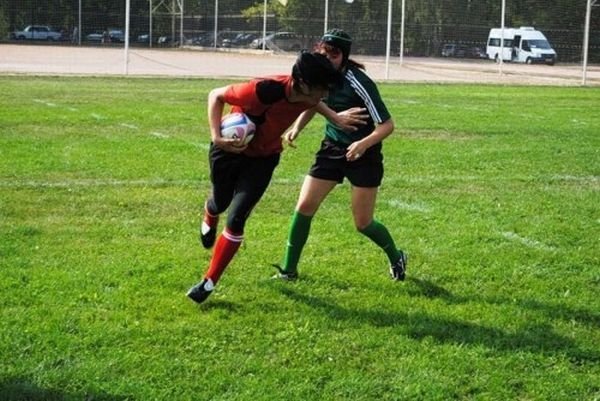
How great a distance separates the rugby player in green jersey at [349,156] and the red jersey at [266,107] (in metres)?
0.23

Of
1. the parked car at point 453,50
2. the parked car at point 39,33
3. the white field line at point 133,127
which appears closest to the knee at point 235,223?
the white field line at point 133,127

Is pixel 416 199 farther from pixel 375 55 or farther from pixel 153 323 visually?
pixel 375 55

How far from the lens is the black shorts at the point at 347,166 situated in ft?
19.3

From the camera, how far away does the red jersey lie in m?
5.29

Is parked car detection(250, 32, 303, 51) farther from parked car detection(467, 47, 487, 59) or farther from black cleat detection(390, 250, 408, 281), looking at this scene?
black cleat detection(390, 250, 408, 281)

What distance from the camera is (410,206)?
341 inches

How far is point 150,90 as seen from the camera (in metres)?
22.9

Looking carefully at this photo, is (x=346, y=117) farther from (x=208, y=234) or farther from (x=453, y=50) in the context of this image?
(x=453, y=50)

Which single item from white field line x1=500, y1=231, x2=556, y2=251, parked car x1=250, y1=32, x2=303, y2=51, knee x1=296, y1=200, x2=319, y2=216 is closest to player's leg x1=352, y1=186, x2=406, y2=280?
knee x1=296, y1=200, x2=319, y2=216

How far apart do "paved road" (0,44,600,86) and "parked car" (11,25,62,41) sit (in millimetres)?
389

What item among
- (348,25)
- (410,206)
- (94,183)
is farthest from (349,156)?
(348,25)

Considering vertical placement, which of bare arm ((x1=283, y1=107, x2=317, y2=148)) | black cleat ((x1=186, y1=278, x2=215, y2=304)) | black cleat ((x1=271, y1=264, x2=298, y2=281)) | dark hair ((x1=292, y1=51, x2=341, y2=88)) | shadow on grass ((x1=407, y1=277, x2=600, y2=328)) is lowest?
shadow on grass ((x1=407, y1=277, x2=600, y2=328))

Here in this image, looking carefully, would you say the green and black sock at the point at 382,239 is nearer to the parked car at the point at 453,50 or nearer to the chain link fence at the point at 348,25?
the chain link fence at the point at 348,25

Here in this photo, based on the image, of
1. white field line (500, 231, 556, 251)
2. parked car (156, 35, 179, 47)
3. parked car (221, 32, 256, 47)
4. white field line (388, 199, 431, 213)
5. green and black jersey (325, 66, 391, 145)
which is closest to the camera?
green and black jersey (325, 66, 391, 145)
